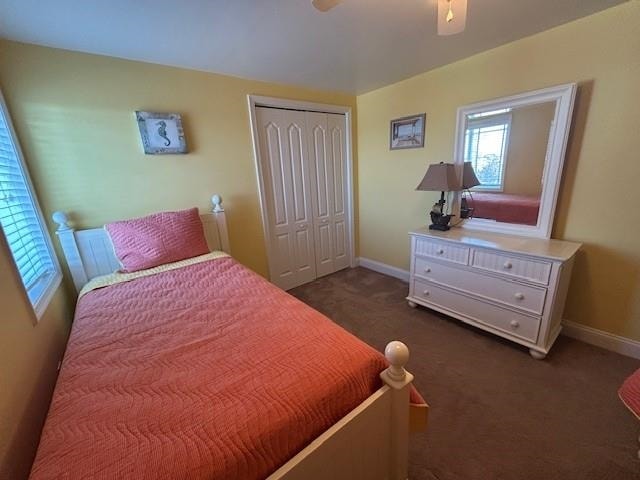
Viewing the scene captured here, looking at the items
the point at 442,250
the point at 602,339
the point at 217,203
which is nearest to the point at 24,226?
the point at 217,203

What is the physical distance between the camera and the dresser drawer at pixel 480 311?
68.8 inches

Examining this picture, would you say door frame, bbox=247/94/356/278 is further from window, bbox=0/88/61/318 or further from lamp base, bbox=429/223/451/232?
window, bbox=0/88/61/318

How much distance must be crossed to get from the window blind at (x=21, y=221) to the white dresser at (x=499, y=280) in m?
2.59

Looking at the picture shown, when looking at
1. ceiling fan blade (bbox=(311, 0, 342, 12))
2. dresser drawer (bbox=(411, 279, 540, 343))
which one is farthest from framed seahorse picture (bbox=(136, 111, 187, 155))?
dresser drawer (bbox=(411, 279, 540, 343))

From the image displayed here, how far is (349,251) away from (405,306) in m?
1.18

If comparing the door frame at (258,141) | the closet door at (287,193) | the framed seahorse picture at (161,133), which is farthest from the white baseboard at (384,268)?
the framed seahorse picture at (161,133)

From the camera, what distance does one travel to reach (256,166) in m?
2.51

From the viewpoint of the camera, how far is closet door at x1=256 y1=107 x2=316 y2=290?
8.48 ft

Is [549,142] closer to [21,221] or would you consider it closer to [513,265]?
[513,265]

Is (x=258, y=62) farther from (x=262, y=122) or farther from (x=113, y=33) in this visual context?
(x=113, y=33)

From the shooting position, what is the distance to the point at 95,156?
5.94ft

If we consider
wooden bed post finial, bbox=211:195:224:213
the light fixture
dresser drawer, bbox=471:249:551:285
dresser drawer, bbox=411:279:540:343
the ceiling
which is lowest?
dresser drawer, bbox=411:279:540:343

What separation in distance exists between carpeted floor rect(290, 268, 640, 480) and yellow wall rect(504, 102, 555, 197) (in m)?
1.18

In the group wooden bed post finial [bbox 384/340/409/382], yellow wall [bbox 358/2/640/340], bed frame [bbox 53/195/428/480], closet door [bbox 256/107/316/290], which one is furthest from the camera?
closet door [bbox 256/107/316/290]
